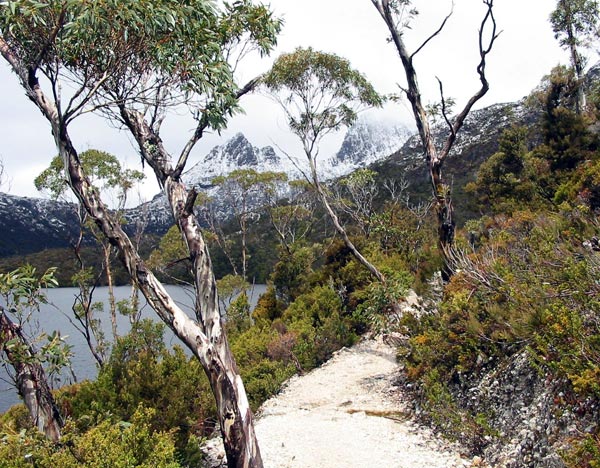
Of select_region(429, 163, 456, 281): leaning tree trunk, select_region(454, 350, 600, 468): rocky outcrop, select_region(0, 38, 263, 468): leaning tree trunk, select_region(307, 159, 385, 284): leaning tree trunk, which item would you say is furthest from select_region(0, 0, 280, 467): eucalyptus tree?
select_region(307, 159, 385, 284): leaning tree trunk

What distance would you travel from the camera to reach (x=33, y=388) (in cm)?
377

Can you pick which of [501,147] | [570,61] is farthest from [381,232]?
[570,61]

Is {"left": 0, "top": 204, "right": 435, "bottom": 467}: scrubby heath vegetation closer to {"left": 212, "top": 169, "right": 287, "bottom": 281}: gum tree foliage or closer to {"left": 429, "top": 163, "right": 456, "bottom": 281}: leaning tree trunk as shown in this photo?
{"left": 429, "top": 163, "right": 456, "bottom": 281}: leaning tree trunk

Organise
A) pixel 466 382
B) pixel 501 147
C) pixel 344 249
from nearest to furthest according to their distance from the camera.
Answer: pixel 466 382
pixel 344 249
pixel 501 147

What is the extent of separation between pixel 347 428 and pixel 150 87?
188 inches

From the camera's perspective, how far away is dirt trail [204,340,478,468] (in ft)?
15.2

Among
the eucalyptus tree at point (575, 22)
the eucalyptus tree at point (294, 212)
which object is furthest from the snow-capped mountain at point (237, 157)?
the eucalyptus tree at point (575, 22)

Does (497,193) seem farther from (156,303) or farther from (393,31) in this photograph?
(156,303)

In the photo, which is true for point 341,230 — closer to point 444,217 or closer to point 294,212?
point 444,217

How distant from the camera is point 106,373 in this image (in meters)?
5.44

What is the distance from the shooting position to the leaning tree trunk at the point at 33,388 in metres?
3.67

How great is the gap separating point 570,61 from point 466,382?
17291 mm

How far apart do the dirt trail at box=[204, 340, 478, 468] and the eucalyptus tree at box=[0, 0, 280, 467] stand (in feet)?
4.10

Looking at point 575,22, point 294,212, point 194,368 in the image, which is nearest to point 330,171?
point 294,212
